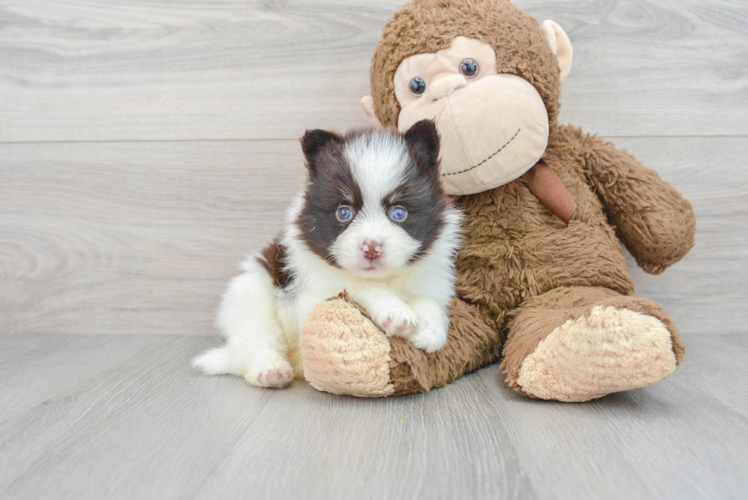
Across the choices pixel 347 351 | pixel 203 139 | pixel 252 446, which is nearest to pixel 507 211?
pixel 347 351

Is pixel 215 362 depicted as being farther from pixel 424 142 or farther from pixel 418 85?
pixel 418 85

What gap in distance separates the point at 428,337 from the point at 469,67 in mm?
716

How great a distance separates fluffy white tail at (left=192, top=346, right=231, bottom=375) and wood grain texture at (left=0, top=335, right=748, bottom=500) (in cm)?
7

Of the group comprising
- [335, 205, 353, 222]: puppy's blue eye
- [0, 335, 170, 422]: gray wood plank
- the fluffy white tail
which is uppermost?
[335, 205, 353, 222]: puppy's blue eye

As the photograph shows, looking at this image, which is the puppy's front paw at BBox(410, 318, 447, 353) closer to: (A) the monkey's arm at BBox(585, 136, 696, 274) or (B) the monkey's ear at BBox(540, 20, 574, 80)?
(A) the monkey's arm at BBox(585, 136, 696, 274)

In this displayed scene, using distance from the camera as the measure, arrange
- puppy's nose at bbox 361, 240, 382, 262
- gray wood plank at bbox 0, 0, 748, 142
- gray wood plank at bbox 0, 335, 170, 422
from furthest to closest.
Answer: gray wood plank at bbox 0, 0, 748, 142 → gray wood plank at bbox 0, 335, 170, 422 → puppy's nose at bbox 361, 240, 382, 262

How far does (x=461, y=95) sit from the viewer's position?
137 cm

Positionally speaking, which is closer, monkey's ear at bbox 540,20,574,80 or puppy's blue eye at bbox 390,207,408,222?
puppy's blue eye at bbox 390,207,408,222

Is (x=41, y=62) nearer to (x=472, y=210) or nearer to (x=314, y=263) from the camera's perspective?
(x=314, y=263)

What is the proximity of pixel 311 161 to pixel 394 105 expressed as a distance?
0.35 meters

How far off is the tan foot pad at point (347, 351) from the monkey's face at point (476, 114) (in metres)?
0.49

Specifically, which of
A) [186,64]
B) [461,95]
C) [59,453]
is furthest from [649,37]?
[59,453]

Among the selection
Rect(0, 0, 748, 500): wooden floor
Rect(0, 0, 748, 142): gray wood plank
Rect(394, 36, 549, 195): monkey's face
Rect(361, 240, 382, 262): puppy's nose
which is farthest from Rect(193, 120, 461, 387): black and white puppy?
Rect(0, 0, 748, 142): gray wood plank

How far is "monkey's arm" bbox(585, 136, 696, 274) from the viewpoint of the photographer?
1.56m
